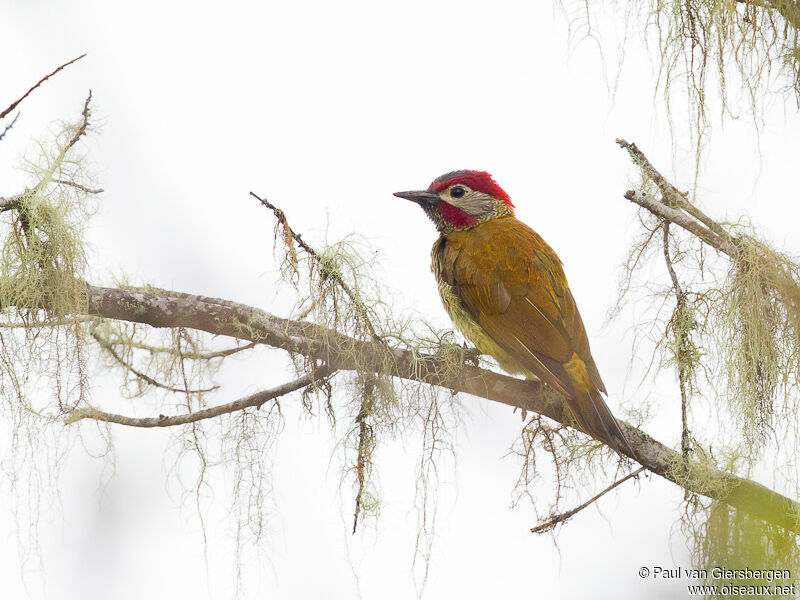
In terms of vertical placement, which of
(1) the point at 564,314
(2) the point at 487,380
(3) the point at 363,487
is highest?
(1) the point at 564,314

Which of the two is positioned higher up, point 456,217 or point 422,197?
point 422,197

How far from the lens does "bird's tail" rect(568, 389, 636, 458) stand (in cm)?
343

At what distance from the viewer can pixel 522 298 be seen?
406cm

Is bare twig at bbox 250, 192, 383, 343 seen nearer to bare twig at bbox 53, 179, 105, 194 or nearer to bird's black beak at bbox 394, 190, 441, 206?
bare twig at bbox 53, 179, 105, 194

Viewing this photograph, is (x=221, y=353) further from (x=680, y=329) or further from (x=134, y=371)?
(x=680, y=329)

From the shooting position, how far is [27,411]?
240cm

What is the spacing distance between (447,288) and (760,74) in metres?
2.02

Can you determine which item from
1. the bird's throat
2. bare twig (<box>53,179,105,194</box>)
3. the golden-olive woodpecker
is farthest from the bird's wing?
bare twig (<box>53,179,105,194</box>)

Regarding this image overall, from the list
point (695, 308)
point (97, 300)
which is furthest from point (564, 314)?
point (97, 300)

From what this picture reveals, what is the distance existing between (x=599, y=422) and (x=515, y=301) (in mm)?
802

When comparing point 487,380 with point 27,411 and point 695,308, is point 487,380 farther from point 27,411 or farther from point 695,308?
point 27,411

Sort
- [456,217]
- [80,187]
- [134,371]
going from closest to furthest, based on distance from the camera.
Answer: [80,187], [134,371], [456,217]

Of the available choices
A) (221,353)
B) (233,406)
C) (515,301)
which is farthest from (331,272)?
(515,301)

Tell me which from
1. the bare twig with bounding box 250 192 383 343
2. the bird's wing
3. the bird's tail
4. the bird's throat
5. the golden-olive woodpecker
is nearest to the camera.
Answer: the bare twig with bounding box 250 192 383 343
